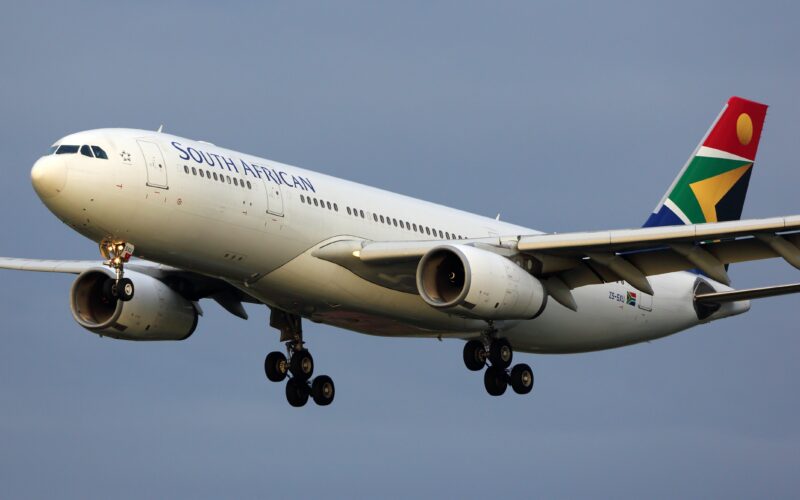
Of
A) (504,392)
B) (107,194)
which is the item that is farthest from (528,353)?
(107,194)

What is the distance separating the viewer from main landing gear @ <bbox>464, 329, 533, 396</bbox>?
4612 centimetres

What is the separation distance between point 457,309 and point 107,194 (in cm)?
927

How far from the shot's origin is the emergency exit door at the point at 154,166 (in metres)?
39.6

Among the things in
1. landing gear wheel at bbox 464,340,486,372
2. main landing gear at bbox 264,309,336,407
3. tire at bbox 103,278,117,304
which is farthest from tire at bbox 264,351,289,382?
landing gear wheel at bbox 464,340,486,372

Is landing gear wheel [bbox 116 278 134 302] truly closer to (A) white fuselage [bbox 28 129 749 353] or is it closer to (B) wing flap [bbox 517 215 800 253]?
(A) white fuselage [bbox 28 129 749 353]

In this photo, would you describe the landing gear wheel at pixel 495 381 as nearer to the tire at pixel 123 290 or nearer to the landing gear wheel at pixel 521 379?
the landing gear wheel at pixel 521 379

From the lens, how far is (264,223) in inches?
1628

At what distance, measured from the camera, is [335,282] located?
42.9 m

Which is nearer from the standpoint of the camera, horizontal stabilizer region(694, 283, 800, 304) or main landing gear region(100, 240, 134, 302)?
main landing gear region(100, 240, 134, 302)

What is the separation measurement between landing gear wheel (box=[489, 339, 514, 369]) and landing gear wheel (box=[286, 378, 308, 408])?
593cm

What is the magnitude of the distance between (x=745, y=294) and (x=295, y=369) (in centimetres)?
1312

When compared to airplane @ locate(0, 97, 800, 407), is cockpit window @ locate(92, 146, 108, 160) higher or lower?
higher

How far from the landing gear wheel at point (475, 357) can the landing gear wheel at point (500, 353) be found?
416 mm

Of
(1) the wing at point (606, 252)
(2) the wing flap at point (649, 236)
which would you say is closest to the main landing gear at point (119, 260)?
(1) the wing at point (606, 252)
